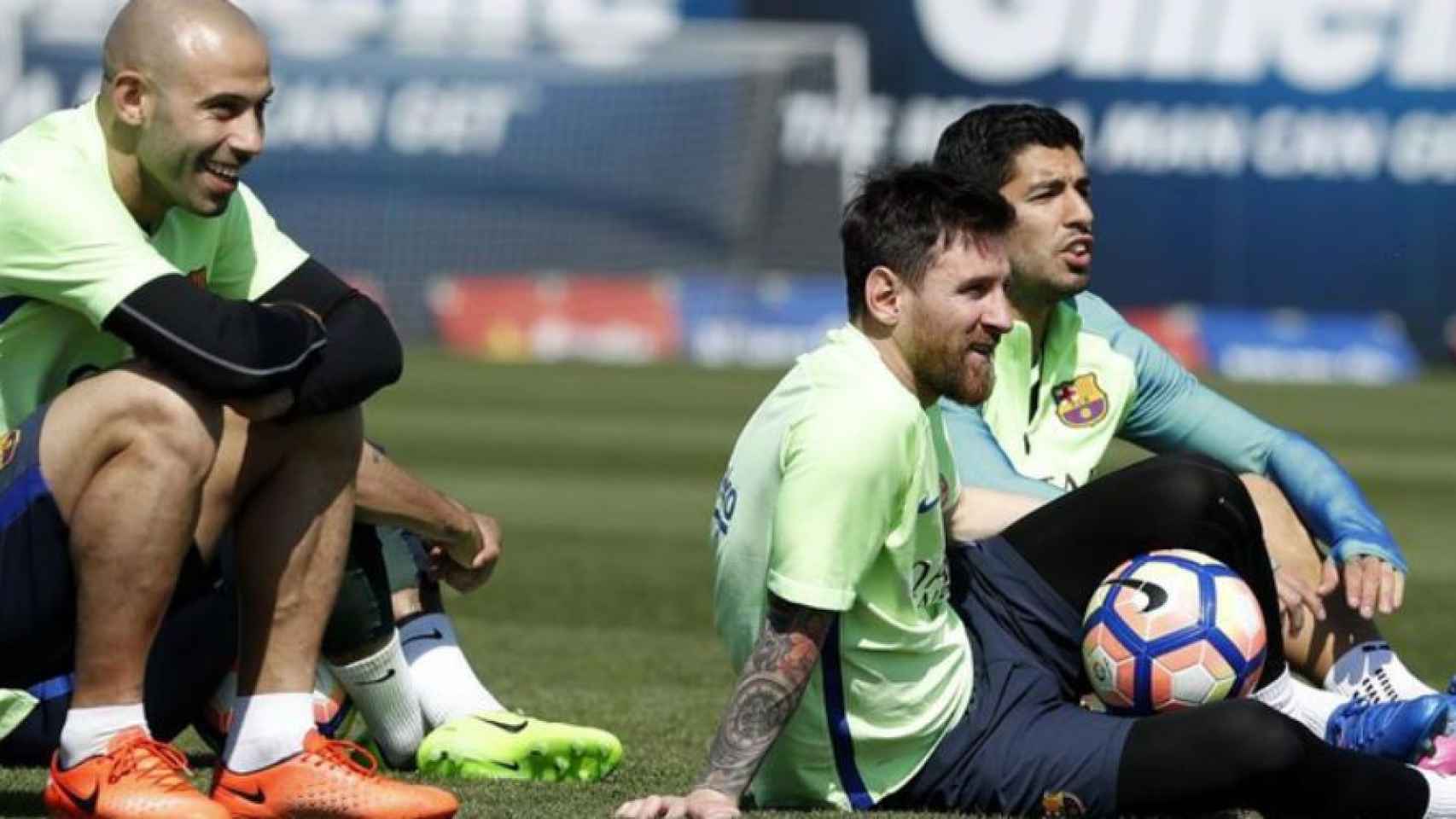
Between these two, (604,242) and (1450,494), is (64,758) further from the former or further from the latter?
(604,242)

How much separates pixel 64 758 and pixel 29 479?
1.65 ft

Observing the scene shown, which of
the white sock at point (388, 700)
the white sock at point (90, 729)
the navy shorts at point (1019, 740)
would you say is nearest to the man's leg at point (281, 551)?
the white sock at point (90, 729)

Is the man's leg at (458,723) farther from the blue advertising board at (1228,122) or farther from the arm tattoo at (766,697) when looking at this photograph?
the blue advertising board at (1228,122)

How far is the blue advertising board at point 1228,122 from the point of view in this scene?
2784cm

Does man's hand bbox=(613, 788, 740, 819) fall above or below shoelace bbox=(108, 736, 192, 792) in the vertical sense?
below

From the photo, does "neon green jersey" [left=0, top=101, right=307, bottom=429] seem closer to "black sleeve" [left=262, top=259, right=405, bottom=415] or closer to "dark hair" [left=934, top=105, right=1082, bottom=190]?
"black sleeve" [left=262, top=259, right=405, bottom=415]

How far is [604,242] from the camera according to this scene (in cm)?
2819

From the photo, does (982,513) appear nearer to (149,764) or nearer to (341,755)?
(341,755)

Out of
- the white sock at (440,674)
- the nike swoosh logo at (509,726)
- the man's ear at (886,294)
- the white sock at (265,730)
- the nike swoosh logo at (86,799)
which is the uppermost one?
the man's ear at (886,294)

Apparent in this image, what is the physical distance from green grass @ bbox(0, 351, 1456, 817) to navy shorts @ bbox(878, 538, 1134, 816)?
0.69 meters

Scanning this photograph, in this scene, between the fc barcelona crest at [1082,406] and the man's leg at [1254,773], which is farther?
the fc barcelona crest at [1082,406]

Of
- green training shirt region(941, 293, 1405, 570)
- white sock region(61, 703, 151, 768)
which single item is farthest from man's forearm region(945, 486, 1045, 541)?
white sock region(61, 703, 151, 768)

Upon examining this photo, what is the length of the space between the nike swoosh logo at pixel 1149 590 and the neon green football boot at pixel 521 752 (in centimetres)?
115

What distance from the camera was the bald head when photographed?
4.98 metres
